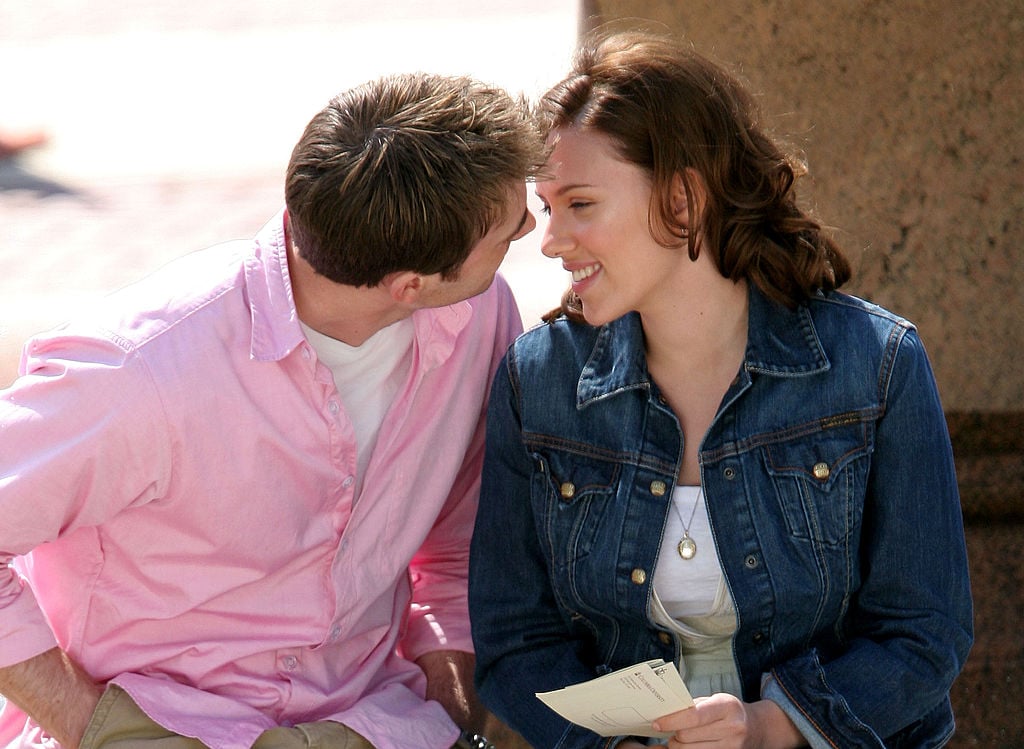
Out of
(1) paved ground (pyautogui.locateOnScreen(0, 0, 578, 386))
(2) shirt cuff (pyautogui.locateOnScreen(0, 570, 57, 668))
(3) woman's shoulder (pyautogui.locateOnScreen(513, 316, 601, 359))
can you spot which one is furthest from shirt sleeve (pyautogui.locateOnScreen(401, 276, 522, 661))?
(1) paved ground (pyautogui.locateOnScreen(0, 0, 578, 386))

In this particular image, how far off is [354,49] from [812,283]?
19.5 feet

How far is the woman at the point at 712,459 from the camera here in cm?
254

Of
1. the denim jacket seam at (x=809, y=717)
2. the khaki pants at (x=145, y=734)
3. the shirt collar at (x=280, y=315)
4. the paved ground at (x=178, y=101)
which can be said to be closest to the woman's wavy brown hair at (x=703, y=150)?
the shirt collar at (x=280, y=315)

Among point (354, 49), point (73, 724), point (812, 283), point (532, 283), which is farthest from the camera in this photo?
point (354, 49)

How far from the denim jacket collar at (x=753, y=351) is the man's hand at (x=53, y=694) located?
40.4 inches

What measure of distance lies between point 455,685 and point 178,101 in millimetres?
6032

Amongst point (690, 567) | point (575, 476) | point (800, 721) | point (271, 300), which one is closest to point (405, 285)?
point (271, 300)

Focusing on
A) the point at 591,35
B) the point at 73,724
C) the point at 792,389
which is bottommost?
the point at 73,724

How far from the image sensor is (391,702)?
8.99ft

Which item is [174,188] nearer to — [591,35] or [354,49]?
[354,49]

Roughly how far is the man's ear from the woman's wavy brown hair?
1.21 ft

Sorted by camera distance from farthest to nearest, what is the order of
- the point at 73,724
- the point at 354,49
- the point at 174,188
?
the point at 354,49, the point at 174,188, the point at 73,724

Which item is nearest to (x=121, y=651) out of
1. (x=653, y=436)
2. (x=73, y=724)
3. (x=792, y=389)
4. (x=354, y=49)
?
(x=73, y=724)

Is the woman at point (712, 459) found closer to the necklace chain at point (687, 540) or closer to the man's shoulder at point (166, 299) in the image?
the necklace chain at point (687, 540)
